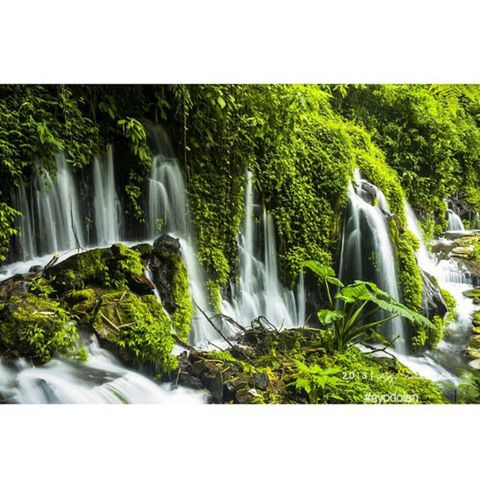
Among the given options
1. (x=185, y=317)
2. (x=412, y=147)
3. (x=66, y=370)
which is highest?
(x=412, y=147)

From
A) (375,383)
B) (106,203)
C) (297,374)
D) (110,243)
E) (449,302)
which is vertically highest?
(106,203)

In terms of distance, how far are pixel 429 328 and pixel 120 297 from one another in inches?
75.5

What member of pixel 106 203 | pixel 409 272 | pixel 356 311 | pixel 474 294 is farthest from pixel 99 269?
pixel 474 294

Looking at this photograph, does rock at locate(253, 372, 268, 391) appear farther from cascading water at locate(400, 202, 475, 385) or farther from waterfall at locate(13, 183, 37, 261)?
waterfall at locate(13, 183, 37, 261)

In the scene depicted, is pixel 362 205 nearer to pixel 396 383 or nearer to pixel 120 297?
pixel 396 383

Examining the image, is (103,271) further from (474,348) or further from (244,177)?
(474,348)

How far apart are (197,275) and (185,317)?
263 millimetres

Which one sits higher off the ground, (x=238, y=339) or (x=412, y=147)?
(x=412, y=147)

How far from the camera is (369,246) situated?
114 inches

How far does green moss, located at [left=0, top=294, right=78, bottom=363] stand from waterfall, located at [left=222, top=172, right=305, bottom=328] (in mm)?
933

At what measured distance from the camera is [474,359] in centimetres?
285

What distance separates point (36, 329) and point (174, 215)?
1.02m

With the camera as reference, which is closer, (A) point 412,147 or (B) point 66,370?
(B) point 66,370

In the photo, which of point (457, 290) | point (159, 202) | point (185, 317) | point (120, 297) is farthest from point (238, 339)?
point (457, 290)
